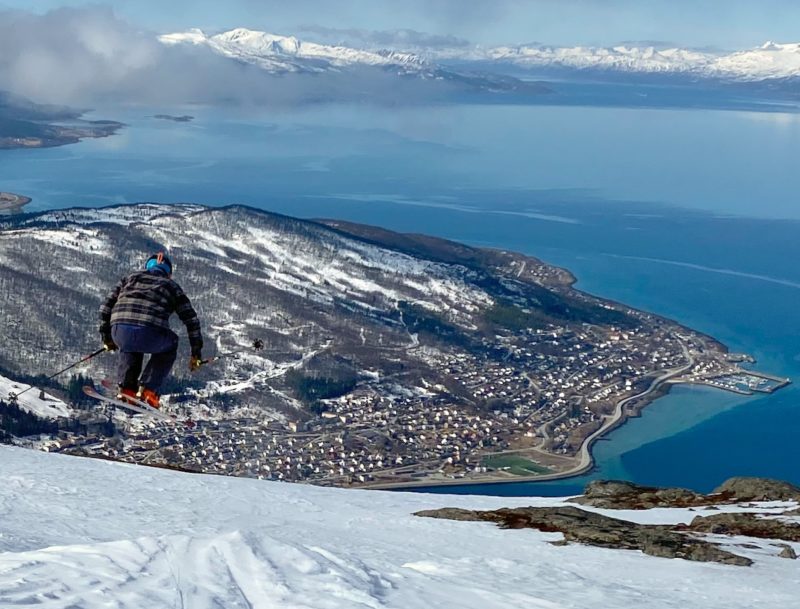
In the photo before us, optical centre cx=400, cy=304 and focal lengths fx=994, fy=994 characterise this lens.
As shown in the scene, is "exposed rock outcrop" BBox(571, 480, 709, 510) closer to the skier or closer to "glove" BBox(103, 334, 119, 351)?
the skier

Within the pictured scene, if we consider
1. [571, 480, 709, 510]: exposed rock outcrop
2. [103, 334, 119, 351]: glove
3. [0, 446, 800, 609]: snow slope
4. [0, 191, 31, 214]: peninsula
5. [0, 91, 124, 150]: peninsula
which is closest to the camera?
[0, 446, 800, 609]: snow slope

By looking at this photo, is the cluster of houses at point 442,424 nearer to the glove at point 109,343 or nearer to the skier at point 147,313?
the glove at point 109,343

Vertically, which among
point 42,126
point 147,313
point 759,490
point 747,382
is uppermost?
point 42,126

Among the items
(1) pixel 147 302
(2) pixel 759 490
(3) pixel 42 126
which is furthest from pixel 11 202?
(3) pixel 42 126

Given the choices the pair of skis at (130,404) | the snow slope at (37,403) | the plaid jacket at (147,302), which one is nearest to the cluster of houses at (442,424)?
the snow slope at (37,403)

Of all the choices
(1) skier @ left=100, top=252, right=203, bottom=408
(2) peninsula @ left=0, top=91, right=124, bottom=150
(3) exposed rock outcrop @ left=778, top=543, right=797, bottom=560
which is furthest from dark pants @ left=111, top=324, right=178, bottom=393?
(2) peninsula @ left=0, top=91, right=124, bottom=150

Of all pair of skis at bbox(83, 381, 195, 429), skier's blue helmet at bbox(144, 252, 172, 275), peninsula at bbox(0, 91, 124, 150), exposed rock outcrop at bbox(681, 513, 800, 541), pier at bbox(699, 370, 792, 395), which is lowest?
pier at bbox(699, 370, 792, 395)

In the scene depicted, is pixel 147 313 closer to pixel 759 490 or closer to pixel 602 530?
pixel 602 530

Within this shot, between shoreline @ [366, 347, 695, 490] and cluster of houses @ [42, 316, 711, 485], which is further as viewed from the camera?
cluster of houses @ [42, 316, 711, 485]

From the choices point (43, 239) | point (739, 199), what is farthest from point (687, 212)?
point (43, 239)
